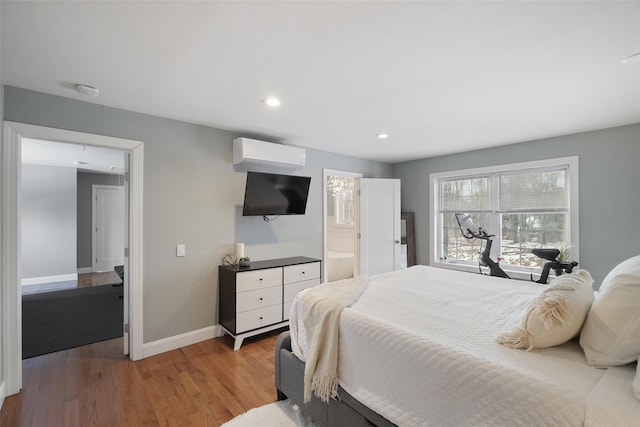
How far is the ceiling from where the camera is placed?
4.71ft

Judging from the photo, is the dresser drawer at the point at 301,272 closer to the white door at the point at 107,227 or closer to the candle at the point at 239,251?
the candle at the point at 239,251

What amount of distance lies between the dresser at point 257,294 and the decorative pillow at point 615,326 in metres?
2.63

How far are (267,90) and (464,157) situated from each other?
340 cm

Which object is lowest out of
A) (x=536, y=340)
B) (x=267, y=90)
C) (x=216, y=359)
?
(x=216, y=359)

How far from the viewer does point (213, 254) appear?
10.8 feet

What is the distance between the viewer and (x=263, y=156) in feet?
11.1

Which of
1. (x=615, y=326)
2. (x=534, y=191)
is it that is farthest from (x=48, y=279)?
(x=534, y=191)

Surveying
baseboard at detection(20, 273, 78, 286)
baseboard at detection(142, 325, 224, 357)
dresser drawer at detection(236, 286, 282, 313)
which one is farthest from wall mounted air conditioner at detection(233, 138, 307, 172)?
baseboard at detection(20, 273, 78, 286)

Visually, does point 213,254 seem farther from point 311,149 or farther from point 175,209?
point 311,149

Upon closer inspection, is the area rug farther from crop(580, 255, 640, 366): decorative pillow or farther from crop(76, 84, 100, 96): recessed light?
crop(76, 84, 100, 96): recessed light

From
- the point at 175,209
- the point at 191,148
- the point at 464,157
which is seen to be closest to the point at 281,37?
the point at 191,148

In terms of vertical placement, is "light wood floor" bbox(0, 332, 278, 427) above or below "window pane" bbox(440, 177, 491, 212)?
below

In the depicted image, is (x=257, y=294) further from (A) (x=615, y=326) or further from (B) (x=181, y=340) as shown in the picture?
(A) (x=615, y=326)

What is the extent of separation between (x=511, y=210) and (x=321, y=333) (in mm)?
3585
